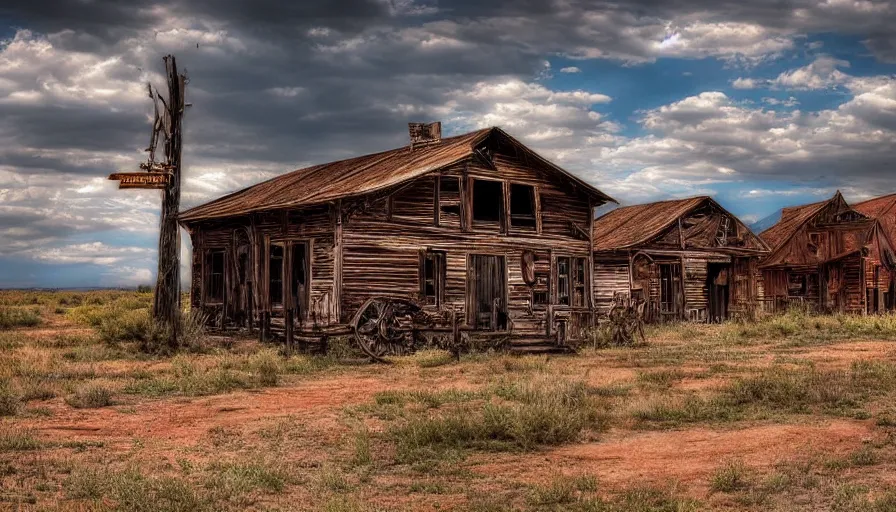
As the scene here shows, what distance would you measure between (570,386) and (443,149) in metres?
12.1

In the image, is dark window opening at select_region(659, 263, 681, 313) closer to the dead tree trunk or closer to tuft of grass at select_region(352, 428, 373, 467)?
the dead tree trunk

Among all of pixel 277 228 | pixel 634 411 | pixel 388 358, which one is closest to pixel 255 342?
pixel 277 228

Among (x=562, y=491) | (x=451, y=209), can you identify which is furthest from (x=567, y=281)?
(x=562, y=491)

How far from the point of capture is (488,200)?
25.9m

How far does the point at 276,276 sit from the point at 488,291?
5.80 metres

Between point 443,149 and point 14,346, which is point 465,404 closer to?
point 443,149

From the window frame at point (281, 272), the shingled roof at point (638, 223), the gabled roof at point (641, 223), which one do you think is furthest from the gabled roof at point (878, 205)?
the window frame at point (281, 272)

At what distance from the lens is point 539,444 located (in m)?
9.76

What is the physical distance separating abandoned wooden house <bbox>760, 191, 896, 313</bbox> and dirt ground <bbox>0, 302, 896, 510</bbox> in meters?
24.4

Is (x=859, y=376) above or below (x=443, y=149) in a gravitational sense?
below

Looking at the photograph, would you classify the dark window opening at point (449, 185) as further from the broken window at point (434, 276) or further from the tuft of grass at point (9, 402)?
the tuft of grass at point (9, 402)

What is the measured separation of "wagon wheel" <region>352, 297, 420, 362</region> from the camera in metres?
19.2

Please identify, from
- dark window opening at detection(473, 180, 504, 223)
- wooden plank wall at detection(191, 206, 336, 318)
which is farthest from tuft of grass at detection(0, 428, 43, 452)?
dark window opening at detection(473, 180, 504, 223)

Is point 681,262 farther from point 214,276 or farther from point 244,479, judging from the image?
point 244,479
